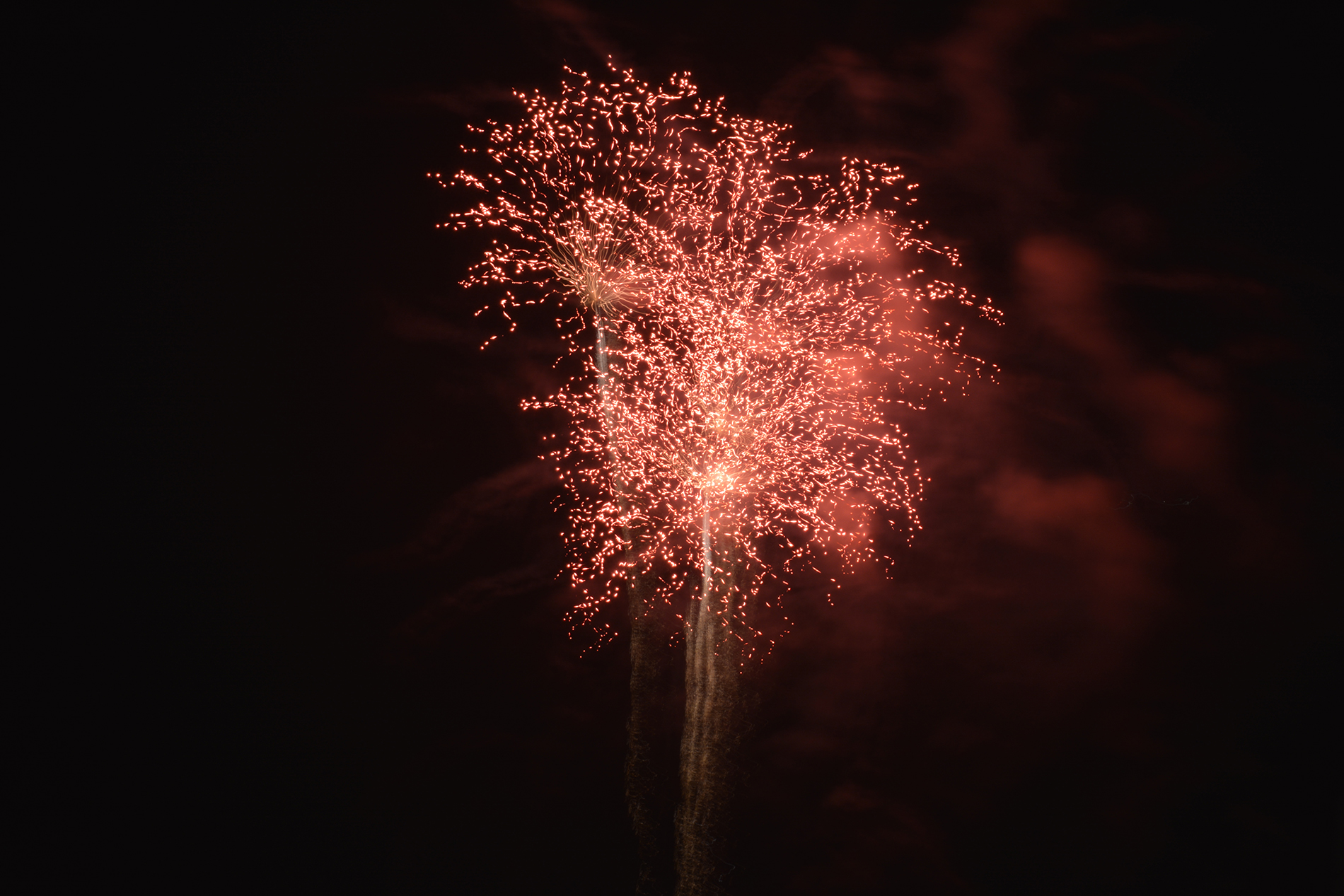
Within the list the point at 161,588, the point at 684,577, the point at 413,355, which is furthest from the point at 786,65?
the point at 161,588

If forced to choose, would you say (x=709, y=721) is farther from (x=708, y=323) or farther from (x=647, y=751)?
(x=708, y=323)

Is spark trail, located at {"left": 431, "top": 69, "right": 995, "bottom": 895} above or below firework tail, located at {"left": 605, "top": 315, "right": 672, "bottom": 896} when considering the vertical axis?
above

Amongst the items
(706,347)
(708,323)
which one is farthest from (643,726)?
(708,323)

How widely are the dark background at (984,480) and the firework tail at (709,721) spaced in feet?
0.38

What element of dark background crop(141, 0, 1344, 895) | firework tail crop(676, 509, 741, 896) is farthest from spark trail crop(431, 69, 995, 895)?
dark background crop(141, 0, 1344, 895)

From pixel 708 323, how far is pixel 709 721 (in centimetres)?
188

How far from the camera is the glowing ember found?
302 centimetres

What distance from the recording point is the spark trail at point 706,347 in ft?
9.93

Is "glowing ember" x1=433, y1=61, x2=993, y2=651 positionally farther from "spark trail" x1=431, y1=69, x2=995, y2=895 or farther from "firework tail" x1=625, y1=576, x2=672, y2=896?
"firework tail" x1=625, y1=576, x2=672, y2=896

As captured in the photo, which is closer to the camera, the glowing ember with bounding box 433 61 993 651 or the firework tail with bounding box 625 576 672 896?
the glowing ember with bounding box 433 61 993 651

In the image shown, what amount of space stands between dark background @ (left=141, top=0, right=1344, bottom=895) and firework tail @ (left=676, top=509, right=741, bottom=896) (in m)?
0.12

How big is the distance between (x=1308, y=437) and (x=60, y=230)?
5.82 m

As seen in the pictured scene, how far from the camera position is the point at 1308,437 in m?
3.29

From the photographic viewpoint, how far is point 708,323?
300 centimetres
